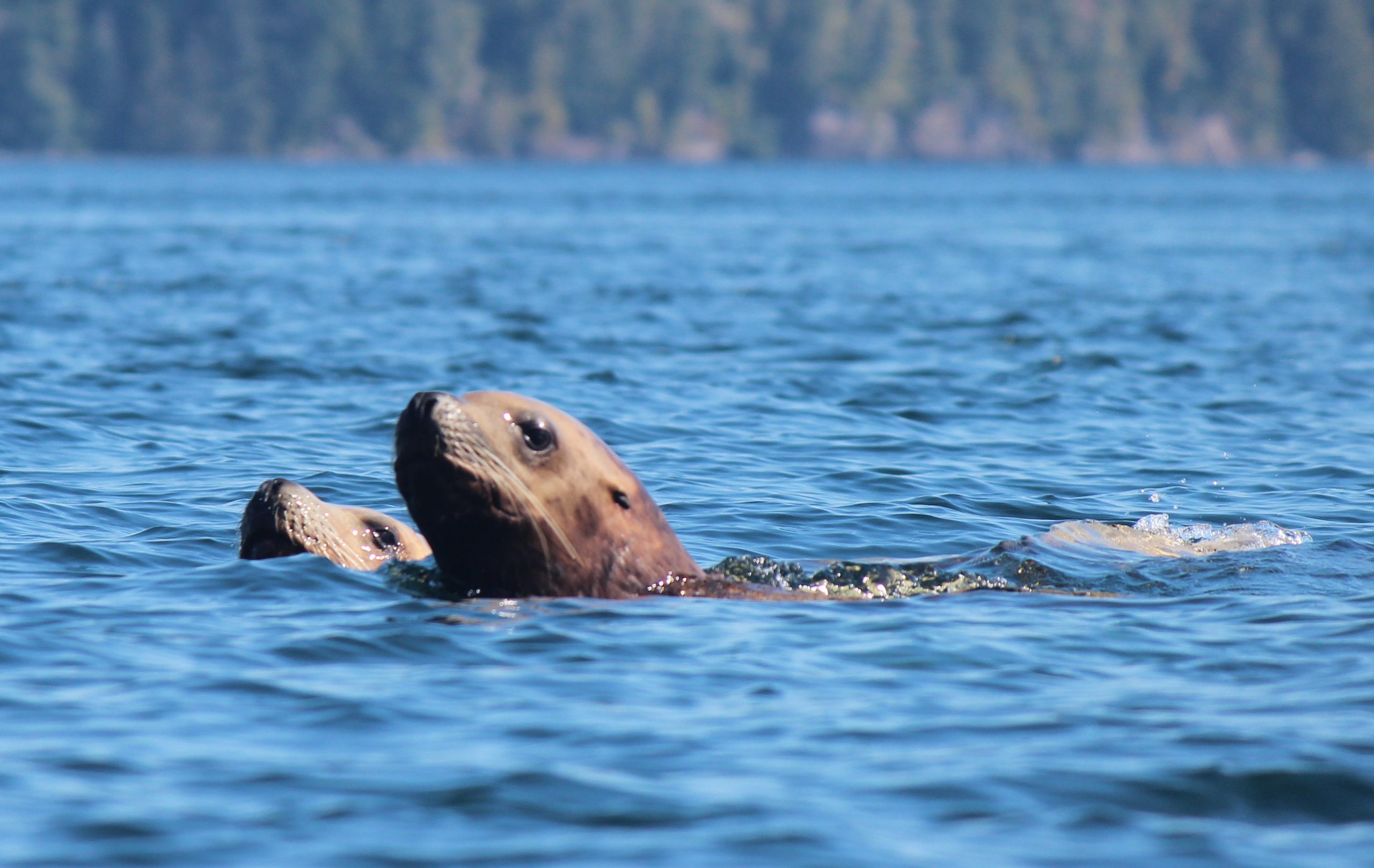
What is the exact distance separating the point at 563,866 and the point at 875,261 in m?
36.7

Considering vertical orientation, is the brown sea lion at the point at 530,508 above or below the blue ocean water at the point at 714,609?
above

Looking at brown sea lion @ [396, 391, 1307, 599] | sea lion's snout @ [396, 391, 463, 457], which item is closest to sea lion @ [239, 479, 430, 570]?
brown sea lion @ [396, 391, 1307, 599]

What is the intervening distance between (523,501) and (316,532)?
1.68 meters

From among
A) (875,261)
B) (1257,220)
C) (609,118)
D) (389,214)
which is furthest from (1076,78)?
(875,261)

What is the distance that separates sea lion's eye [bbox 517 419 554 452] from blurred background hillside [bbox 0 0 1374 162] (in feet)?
524

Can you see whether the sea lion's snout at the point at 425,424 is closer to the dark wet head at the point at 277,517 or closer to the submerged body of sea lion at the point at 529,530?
the submerged body of sea lion at the point at 529,530

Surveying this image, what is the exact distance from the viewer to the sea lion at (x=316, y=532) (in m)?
9.65

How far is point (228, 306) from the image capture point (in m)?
26.8

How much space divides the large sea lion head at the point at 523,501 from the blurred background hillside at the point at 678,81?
159369 mm

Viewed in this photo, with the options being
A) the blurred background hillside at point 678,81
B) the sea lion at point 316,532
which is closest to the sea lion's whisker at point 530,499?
the sea lion at point 316,532

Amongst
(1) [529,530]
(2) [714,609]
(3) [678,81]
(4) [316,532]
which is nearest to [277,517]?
(4) [316,532]

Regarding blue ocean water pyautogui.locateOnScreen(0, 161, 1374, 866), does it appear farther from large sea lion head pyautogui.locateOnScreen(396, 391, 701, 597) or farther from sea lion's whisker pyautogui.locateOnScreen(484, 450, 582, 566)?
sea lion's whisker pyautogui.locateOnScreen(484, 450, 582, 566)

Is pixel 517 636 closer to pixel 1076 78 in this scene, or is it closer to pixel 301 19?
pixel 301 19

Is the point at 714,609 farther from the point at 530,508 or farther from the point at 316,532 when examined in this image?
the point at 316,532
